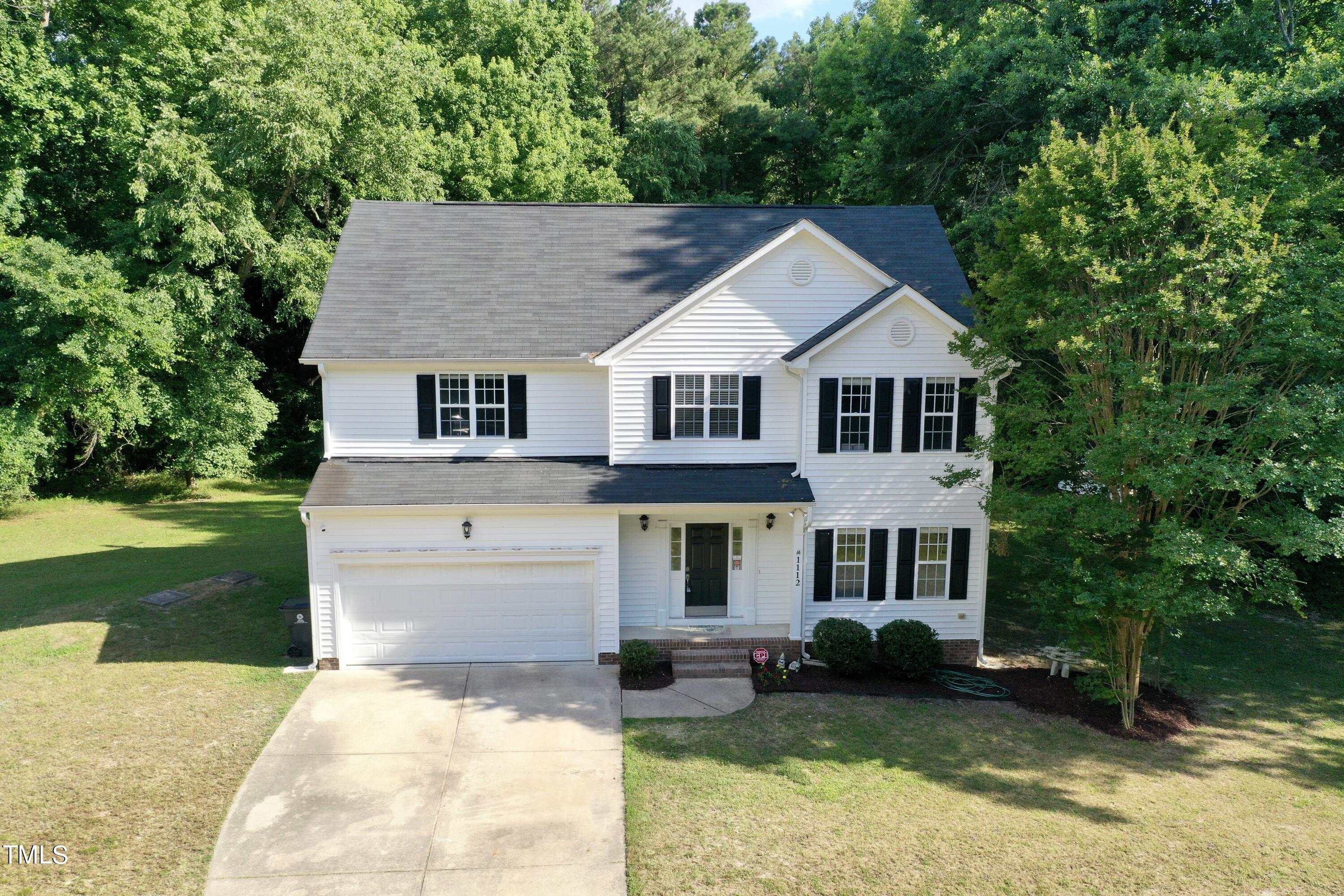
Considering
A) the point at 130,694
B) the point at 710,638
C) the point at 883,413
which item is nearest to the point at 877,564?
the point at 883,413

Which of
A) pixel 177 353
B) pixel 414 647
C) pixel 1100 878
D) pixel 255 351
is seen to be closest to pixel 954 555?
pixel 1100 878

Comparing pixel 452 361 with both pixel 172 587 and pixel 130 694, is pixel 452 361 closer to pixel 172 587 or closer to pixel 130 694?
pixel 130 694

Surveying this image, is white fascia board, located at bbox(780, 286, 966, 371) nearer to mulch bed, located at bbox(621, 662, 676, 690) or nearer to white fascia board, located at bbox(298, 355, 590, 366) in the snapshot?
white fascia board, located at bbox(298, 355, 590, 366)

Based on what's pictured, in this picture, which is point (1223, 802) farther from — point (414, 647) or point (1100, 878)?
point (414, 647)

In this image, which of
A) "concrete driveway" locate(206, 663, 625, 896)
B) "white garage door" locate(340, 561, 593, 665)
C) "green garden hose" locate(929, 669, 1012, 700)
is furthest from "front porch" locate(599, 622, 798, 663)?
"green garden hose" locate(929, 669, 1012, 700)

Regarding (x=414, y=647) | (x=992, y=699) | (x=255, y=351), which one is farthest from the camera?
(x=255, y=351)

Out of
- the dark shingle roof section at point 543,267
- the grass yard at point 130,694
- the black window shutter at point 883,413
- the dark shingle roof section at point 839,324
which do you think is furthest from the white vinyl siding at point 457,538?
the black window shutter at point 883,413

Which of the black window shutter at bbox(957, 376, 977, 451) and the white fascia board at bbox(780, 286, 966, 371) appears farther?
the black window shutter at bbox(957, 376, 977, 451)
